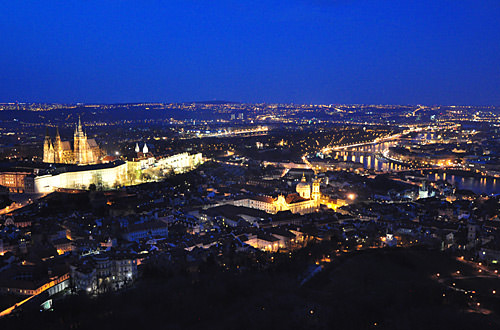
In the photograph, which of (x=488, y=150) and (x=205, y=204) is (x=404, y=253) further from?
(x=488, y=150)

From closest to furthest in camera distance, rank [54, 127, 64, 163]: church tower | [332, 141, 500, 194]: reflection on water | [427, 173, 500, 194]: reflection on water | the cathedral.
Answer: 1. [427, 173, 500, 194]: reflection on water
2. [332, 141, 500, 194]: reflection on water
3. the cathedral
4. [54, 127, 64, 163]: church tower

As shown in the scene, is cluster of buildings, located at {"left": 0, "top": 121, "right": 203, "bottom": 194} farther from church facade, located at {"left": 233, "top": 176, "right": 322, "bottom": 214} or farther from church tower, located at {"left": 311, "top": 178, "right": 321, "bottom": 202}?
church tower, located at {"left": 311, "top": 178, "right": 321, "bottom": 202}

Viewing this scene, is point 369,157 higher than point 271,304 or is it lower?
lower

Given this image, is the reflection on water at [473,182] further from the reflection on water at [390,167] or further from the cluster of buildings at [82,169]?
the cluster of buildings at [82,169]

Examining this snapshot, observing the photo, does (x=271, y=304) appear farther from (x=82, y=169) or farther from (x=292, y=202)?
(x=82, y=169)

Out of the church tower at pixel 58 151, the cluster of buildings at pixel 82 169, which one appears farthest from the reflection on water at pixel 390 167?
the church tower at pixel 58 151

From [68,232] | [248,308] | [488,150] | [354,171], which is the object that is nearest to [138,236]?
[68,232]

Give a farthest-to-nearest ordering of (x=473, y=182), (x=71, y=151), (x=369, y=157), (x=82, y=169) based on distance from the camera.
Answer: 1. (x=369, y=157)
2. (x=71, y=151)
3. (x=473, y=182)
4. (x=82, y=169)

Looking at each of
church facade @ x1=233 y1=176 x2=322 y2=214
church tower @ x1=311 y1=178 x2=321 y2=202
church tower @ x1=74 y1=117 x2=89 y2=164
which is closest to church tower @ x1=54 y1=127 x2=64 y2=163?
church tower @ x1=74 y1=117 x2=89 y2=164

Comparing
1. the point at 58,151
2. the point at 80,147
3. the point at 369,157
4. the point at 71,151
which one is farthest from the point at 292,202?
the point at 369,157
